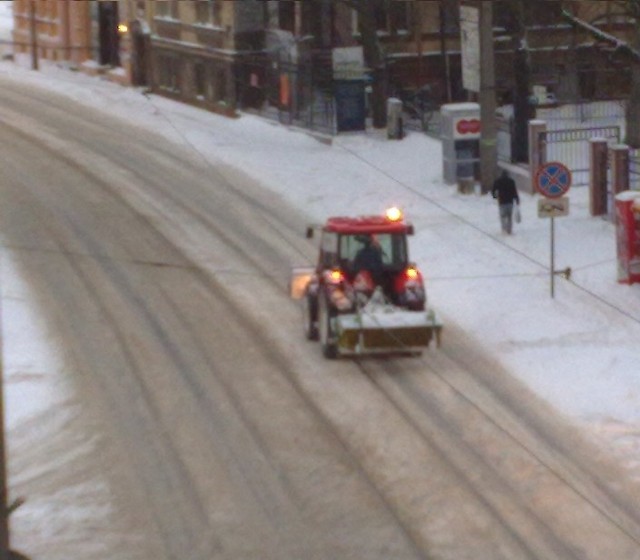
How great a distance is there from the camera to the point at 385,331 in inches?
941

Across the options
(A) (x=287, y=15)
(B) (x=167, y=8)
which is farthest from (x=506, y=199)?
(B) (x=167, y=8)

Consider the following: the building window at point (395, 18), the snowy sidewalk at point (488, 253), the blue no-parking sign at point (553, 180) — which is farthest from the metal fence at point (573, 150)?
the building window at point (395, 18)

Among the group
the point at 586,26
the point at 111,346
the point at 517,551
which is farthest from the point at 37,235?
the point at 517,551

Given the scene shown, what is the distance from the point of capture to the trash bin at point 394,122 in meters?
43.4

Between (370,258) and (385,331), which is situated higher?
(370,258)

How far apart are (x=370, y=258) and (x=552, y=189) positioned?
4.71 meters

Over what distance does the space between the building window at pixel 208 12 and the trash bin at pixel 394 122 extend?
9647mm

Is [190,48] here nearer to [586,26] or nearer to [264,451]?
[586,26]

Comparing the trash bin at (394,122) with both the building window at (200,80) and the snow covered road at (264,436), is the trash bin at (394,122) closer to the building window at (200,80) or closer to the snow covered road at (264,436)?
the building window at (200,80)

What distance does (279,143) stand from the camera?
45031mm

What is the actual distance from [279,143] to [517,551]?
Result: 28540 millimetres

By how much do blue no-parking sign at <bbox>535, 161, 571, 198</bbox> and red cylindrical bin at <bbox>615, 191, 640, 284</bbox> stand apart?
1403mm

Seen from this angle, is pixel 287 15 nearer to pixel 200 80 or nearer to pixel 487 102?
pixel 200 80

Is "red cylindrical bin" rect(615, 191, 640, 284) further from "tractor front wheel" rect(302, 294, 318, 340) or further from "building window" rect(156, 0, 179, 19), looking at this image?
"building window" rect(156, 0, 179, 19)
